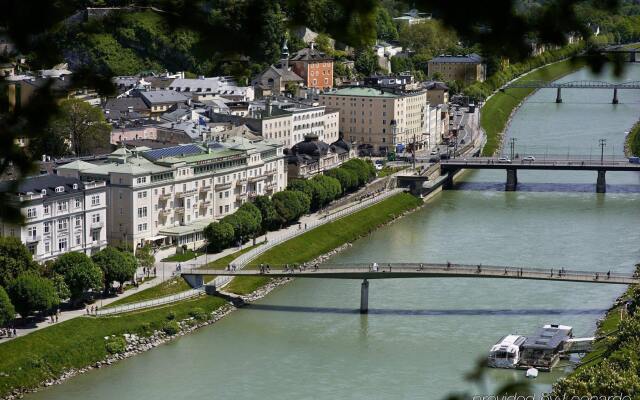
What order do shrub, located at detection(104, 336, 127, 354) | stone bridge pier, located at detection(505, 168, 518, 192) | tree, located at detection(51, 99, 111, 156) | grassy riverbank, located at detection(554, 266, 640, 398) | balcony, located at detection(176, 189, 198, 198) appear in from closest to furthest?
grassy riverbank, located at detection(554, 266, 640, 398), shrub, located at detection(104, 336, 127, 354), balcony, located at detection(176, 189, 198, 198), tree, located at detection(51, 99, 111, 156), stone bridge pier, located at detection(505, 168, 518, 192)

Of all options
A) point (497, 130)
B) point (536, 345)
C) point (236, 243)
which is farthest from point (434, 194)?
point (536, 345)

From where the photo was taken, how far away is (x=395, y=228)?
1939cm

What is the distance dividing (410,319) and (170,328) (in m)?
2.30

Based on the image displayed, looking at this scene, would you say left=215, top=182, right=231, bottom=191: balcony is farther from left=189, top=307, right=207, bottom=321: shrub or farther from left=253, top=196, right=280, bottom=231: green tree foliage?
left=189, top=307, right=207, bottom=321: shrub

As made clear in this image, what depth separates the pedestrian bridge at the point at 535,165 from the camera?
889 inches

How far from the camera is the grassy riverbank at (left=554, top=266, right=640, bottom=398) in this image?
8.59 metres

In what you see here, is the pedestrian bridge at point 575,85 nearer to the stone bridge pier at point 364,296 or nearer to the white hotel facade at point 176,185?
the white hotel facade at point 176,185

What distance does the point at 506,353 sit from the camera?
1141 centimetres

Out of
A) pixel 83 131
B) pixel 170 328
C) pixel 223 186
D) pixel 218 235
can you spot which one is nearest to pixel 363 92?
pixel 83 131

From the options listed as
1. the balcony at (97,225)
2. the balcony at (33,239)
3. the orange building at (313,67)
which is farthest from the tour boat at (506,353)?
the orange building at (313,67)

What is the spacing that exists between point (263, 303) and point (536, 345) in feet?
12.0

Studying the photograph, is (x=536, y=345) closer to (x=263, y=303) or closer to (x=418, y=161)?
(x=263, y=303)

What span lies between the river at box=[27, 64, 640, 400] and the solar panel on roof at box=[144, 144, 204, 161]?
8.26ft

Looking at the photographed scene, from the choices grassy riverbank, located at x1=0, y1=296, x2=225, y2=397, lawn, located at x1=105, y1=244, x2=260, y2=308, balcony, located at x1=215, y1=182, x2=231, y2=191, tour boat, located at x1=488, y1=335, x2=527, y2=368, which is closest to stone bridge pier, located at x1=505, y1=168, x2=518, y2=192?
balcony, located at x1=215, y1=182, x2=231, y2=191
